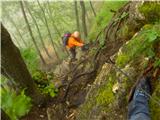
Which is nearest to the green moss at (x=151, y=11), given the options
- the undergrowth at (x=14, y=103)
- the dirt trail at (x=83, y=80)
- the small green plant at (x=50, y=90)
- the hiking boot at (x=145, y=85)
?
the dirt trail at (x=83, y=80)

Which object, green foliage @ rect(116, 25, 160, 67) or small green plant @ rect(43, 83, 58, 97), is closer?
green foliage @ rect(116, 25, 160, 67)

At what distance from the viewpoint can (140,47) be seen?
5121mm

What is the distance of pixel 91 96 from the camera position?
5445 mm

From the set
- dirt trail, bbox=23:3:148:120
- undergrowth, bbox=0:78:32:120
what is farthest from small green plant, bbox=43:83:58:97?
undergrowth, bbox=0:78:32:120

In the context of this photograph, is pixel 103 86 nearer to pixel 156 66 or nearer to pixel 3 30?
pixel 156 66

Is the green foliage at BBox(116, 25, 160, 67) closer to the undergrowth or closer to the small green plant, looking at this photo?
the undergrowth

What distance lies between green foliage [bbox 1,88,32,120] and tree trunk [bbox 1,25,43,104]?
0.30 m

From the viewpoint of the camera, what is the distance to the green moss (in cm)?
619

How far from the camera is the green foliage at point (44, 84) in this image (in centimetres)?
723

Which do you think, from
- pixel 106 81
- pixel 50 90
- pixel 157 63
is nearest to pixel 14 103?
pixel 50 90

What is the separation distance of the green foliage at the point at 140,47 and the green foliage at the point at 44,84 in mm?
2224

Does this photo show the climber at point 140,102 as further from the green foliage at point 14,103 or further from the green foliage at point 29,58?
the green foliage at point 29,58

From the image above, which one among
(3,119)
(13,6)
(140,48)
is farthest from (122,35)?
(13,6)

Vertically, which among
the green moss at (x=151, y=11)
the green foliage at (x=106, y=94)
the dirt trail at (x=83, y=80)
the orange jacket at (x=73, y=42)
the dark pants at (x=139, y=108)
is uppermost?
the green moss at (x=151, y=11)
